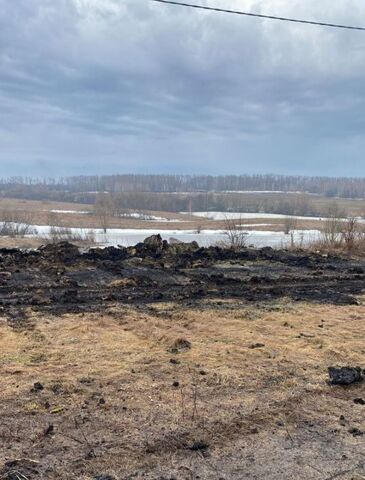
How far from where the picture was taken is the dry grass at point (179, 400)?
319 centimetres

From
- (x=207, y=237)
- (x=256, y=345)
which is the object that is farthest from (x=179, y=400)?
(x=207, y=237)

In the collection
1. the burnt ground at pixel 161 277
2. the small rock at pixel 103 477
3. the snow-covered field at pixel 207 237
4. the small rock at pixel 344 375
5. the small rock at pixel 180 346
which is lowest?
the snow-covered field at pixel 207 237

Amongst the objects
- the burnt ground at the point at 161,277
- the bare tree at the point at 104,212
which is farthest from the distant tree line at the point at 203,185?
the burnt ground at the point at 161,277

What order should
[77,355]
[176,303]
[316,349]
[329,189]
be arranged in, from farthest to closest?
[329,189] < [176,303] < [316,349] < [77,355]

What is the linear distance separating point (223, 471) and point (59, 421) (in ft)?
4.35

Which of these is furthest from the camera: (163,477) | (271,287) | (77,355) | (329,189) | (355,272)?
(329,189)

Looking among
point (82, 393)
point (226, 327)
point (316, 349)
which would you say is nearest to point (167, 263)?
point (226, 327)

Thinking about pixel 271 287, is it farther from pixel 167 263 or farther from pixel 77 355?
pixel 77 355

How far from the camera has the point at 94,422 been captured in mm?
3658

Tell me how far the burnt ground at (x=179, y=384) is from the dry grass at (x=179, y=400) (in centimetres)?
1

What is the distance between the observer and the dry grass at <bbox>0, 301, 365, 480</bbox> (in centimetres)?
319

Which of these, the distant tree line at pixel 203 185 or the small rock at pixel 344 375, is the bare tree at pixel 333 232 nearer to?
the small rock at pixel 344 375

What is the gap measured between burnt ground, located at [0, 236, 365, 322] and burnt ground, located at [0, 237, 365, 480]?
0.09 m

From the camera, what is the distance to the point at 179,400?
4.09 meters
